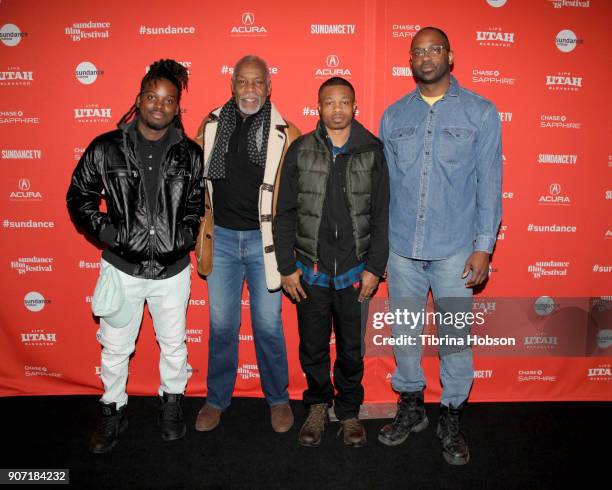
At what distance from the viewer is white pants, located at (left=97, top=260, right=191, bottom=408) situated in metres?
2.57

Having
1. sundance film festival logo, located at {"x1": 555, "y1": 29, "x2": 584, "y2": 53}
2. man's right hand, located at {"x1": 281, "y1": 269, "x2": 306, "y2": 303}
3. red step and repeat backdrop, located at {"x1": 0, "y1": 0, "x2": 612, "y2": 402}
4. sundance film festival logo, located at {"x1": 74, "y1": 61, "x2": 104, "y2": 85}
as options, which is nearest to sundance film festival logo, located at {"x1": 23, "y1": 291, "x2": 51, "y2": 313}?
red step and repeat backdrop, located at {"x1": 0, "y1": 0, "x2": 612, "y2": 402}

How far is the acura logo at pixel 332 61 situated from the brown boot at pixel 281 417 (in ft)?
7.39

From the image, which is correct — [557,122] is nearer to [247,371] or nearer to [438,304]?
[438,304]

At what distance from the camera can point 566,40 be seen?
118 inches

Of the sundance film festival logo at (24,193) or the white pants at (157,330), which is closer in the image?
the white pants at (157,330)

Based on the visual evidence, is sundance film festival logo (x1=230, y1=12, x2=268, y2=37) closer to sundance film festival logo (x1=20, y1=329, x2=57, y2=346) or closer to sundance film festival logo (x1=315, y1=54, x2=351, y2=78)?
sundance film festival logo (x1=315, y1=54, x2=351, y2=78)

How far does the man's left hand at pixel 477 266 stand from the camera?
2.45m

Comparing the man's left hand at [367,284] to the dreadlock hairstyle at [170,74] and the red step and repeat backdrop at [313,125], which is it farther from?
the dreadlock hairstyle at [170,74]

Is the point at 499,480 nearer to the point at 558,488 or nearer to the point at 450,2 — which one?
the point at 558,488

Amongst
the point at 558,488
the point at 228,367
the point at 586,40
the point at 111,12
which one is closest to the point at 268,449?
the point at 228,367

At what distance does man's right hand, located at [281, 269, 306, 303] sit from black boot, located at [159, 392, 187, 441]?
39.5 inches

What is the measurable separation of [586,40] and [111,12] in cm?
316

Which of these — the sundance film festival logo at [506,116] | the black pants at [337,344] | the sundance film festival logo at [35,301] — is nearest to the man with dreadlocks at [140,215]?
the black pants at [337,344]

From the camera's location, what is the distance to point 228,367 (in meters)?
2.88
